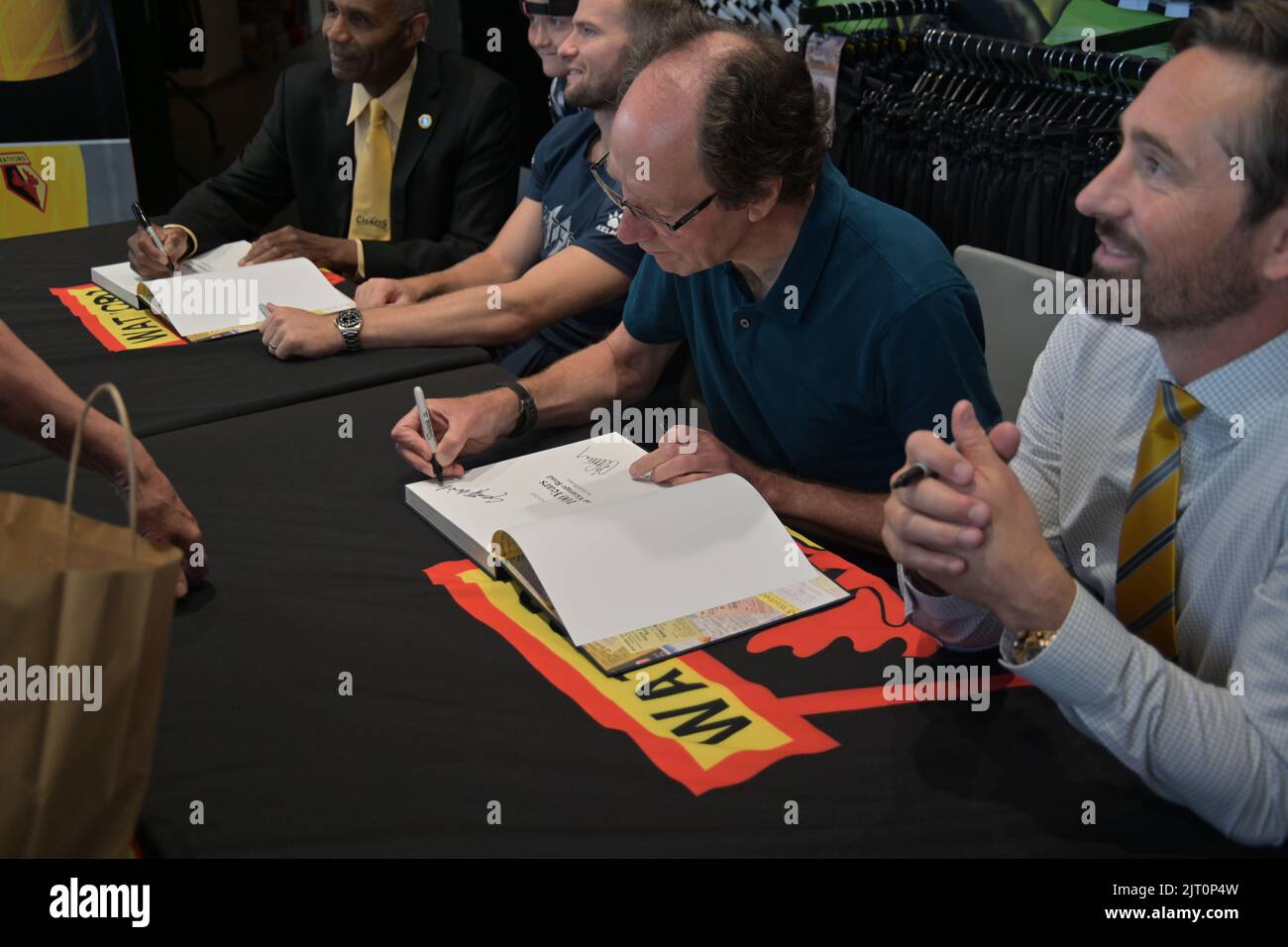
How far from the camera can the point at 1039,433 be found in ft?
4.99

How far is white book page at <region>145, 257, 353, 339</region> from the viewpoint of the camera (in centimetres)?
244

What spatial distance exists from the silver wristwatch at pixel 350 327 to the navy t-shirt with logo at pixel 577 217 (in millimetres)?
502

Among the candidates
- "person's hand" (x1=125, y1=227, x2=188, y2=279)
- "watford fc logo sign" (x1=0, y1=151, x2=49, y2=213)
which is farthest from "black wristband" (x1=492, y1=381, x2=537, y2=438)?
"watford fc logo sign" (x1=0, y1=151, x2=49, y2=213)

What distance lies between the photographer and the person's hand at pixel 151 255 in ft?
8.95

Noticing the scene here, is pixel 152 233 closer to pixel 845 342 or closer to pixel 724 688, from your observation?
pixel 845 342

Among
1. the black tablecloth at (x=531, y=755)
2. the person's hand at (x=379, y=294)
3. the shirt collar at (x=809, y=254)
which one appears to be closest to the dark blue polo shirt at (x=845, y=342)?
the shirt collar at (x=809, y=254)

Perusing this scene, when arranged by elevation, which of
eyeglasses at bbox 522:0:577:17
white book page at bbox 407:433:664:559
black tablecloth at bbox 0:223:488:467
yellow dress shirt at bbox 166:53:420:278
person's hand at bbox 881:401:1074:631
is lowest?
white book page at bbox 407:433:664:559

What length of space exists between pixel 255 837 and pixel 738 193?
1.13 meters

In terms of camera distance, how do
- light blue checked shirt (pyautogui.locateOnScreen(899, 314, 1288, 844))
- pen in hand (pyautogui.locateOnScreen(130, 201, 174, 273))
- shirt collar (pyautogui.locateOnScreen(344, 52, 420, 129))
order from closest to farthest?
light blue checked shirt (pyautogui.locateOnScreen(899, 314, 1288, 844)) < pen in hand (pyautogui.locateOnScreen(130, 201, 174, 273)) < shirt collar (pyautogui.locateOnScreen(344, 52, 420, 129))

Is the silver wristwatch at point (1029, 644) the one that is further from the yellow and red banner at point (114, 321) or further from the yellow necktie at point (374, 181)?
the yellow necktie at point (374, 181)

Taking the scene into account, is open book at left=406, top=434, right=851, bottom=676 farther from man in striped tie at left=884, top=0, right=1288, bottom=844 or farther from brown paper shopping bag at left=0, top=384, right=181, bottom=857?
brown paper shopping bag at left=0, top=384, right=181, bottom=857

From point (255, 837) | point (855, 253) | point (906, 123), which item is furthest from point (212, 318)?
point (906, 123)

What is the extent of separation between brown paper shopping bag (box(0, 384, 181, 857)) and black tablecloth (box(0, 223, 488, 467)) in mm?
1020

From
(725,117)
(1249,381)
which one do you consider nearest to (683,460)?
(725,117)
